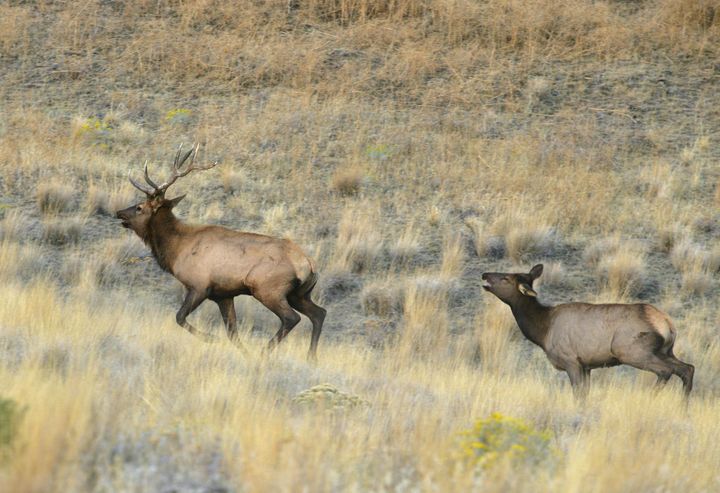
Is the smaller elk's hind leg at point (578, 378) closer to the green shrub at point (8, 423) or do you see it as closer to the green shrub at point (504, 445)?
the green shrub at point (504, 445)

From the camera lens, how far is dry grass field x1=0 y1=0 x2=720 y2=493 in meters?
6.75

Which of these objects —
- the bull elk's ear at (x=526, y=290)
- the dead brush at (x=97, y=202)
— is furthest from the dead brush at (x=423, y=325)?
the dead brush at (x=97, y=202)

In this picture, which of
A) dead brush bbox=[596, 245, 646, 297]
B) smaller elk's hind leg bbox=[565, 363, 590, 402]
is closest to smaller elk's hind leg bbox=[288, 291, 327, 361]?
smaller elk's hind leg bbox=[565, 363, 590, 402]

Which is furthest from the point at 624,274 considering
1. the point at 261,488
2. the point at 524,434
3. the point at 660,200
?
the point at 261,488

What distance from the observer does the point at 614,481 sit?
667cm

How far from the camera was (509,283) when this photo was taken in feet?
40.7

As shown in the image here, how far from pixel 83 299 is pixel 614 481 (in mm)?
8497

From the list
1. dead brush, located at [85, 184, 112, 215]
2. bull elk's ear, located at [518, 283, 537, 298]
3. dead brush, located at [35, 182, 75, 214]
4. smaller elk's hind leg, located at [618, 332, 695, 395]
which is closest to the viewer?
smaller elk's hind leg, located at [618, 332, 695, 395]

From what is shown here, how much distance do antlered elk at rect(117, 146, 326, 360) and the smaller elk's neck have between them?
13 mm

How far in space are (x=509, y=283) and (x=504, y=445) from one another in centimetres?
544

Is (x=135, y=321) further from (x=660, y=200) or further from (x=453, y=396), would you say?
(x=660, y=200)

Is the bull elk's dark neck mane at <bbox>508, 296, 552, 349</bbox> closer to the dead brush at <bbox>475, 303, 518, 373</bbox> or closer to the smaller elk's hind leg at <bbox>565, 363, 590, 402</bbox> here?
the smaller elk's hind leg at <bbox>565, 363, 590, 402</bbox>

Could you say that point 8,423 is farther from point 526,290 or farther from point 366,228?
point 366,228

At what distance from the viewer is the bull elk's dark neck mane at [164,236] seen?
1230cm
